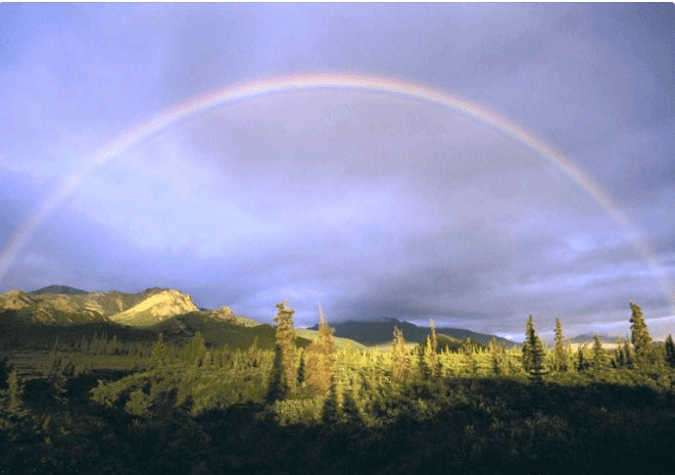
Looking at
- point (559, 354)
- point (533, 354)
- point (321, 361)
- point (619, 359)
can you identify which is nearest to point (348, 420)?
point (321, 361)

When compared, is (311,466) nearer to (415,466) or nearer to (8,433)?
(415,466)

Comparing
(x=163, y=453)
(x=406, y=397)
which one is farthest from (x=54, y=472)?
(x=406, y=397)

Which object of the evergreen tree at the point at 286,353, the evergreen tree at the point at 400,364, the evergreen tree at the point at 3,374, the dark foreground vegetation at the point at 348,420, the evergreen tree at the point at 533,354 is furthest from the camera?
the evergreen tree at the point at 400,364

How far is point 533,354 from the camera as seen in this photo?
84.1 meters

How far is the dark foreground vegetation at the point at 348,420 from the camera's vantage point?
1335 inches

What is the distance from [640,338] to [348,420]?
242ft

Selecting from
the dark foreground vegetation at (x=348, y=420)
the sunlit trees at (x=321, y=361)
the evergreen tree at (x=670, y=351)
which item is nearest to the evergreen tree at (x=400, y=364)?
the dark foreground vegetation at (x=348, y=420)

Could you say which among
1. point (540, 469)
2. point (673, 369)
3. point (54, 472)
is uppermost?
point (673, 369)

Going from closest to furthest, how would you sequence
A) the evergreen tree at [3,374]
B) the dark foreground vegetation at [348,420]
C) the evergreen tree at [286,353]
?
the dark foreground vegetation at [348,420] < the evergreen tree at [286,353] < the evergreen tree at [3,374]

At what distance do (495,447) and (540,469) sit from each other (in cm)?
465

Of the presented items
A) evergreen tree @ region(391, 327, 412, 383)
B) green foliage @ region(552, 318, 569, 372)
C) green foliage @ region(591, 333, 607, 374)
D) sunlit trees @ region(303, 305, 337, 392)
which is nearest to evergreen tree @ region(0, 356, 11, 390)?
sunlit trees @ region(303, 305, 337, 392)

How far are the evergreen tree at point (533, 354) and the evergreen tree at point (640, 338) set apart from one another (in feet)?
65.7

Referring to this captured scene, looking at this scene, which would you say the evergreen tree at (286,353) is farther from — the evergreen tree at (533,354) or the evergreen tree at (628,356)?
the evergreen tree at (628,356)

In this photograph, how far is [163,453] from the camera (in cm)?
4584
